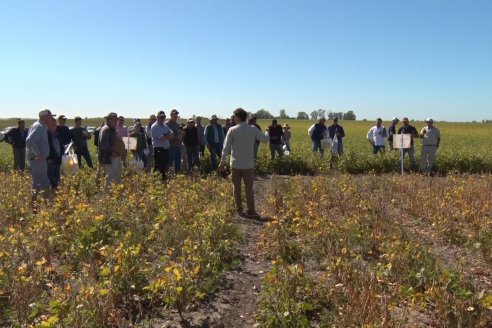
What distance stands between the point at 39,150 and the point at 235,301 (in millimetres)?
5139

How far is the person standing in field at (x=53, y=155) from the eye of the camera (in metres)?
8.31

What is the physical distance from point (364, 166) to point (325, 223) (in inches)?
383

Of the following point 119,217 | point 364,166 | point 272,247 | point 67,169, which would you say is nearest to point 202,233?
point 272,247

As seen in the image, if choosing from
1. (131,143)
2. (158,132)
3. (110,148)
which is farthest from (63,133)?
(110,148)

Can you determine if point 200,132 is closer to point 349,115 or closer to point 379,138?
point 379,138

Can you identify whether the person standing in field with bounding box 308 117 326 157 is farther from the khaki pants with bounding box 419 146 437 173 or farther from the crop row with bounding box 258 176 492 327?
the crop row with bounding box 258 176 492 327

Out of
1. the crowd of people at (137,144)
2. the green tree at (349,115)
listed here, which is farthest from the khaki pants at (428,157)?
the green tree at (349,115)

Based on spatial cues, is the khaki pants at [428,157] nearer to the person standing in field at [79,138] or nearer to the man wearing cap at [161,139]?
the man wearing cap at [161,139]

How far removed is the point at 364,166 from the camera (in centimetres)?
1488

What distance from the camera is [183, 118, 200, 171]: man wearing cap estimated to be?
1285 cm

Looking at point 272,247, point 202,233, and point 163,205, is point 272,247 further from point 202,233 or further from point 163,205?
point 163,205

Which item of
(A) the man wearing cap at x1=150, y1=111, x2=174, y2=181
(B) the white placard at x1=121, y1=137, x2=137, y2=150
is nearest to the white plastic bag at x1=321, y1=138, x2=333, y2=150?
(A) the man wearing cap at x1=150, y1=111, x2=174, y2=181

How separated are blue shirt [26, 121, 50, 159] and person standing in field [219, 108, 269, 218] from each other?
3152mm

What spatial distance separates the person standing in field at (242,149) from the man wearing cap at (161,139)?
349 centimetres
